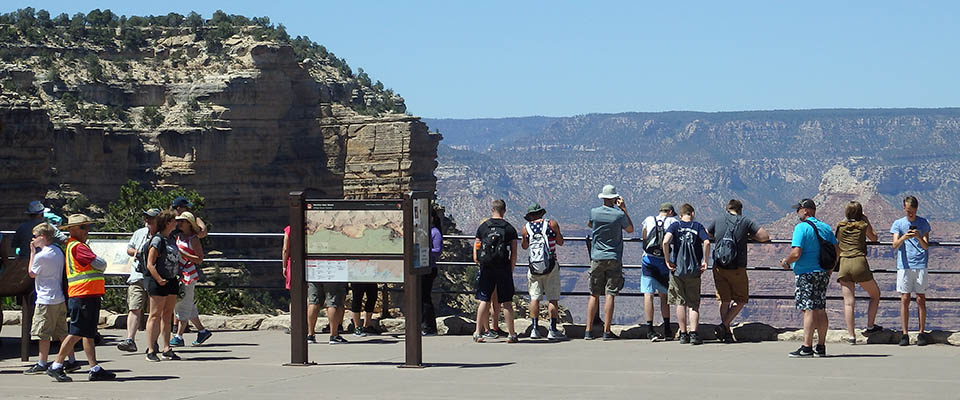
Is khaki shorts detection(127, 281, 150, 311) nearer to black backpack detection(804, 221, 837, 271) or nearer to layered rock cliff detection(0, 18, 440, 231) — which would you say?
black backpack detection(804, 221, 837, 271)

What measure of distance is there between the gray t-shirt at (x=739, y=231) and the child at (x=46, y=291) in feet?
21.7

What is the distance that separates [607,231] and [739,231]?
146 cm

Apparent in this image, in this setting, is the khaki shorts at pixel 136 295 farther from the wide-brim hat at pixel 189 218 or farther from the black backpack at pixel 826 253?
the black backpack at pixel 826 253

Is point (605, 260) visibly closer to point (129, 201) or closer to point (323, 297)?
point (323, 297)

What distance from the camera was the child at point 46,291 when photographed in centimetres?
1364

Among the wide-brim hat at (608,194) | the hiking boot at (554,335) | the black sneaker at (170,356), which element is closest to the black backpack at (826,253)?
the wide-brim hat at (608,194)

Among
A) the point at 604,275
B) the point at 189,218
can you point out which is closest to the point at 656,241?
the point at 604,275

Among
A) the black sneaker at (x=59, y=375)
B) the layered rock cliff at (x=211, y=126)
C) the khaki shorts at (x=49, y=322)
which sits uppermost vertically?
the layered rock cliff at (x=211, y=126)

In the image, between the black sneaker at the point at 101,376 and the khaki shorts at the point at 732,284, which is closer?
the black sneaker at the point at 101,376

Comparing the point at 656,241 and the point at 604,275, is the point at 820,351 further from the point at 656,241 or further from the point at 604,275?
the point at 604,275

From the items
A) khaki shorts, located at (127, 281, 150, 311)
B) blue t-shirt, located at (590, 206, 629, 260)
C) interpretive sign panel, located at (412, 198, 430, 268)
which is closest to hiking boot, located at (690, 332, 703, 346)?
blue t-shirt, located at (590, 206, 629, 260)

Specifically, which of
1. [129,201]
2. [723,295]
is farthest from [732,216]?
[129,201]

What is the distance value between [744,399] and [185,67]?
9943 cm

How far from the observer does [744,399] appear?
40.2 feet
